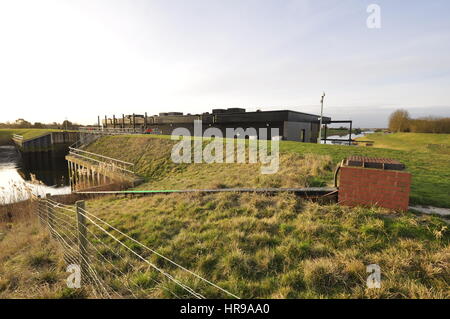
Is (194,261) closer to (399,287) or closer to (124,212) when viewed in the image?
(399,287)

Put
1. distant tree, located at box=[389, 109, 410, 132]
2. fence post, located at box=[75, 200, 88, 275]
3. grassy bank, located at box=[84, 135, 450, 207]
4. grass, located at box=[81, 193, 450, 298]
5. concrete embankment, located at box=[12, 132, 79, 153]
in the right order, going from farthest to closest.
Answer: distant tree, located at box=[389, 109, 410, 132] → concrete embankment, located at box=[12, 132, 79, 153] → grassy bank, located at box=[84, 135, 450, 207] → fence post, located at box=[75, 200, 88, 275] → grass, located at box=[81, 193, 450, 298]

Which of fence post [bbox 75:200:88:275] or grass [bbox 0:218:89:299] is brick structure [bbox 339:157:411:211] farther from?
grass [bbox 0:218:89:299]

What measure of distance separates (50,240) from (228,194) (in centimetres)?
477

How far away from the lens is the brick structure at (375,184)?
14.4ft

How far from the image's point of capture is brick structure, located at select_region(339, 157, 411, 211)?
440 centimetres

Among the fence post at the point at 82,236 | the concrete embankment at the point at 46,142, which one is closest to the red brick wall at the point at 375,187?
the fence post at the point at 82,236

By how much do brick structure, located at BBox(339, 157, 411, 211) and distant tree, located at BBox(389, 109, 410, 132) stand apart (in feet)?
219

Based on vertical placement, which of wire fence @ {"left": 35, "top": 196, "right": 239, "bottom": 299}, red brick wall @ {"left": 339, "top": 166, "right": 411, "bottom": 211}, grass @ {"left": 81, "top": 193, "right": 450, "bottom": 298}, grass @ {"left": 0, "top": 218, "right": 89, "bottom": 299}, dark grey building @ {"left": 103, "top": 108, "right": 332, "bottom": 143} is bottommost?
grass @ {"left": 0, "top": 218, "right": 89, "bottom": 299}

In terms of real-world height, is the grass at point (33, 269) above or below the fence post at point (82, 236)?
below

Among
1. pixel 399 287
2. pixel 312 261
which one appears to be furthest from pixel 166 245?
pixel 399 287

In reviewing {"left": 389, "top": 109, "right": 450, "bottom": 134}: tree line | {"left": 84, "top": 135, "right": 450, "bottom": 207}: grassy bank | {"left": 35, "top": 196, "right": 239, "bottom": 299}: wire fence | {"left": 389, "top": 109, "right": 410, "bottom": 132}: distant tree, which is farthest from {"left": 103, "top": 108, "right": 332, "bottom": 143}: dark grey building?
{"left": 389, "top": 109, "right": 410, "bottom": 132}: distant tree

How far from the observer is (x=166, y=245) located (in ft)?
14.7

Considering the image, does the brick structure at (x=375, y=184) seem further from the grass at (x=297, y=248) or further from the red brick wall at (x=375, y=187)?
the grass at (x=297, y=248)

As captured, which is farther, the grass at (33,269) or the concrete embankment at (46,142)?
the concrete embankment at (46,142)
